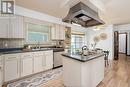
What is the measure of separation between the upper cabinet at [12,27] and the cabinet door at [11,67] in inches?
30.7

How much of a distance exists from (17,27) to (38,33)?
4.43 feet

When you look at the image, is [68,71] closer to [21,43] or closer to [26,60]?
[26,60]

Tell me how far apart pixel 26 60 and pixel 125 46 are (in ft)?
32.1

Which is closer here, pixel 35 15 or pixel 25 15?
pixel 25 15

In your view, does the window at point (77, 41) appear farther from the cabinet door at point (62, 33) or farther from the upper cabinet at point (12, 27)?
the upper cabinet at point (12, 27)

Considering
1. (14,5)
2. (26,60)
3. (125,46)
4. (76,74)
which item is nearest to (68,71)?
(76,74)

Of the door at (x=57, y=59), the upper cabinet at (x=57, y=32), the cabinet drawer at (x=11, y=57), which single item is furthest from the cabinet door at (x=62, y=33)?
the cabinet drawer at (x=11, y=57)

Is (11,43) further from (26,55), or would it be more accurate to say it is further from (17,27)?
(26,55)

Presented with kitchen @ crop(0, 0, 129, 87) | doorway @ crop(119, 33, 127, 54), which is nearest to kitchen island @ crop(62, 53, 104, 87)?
kitchen @ crop(0, 0, 129, 87)

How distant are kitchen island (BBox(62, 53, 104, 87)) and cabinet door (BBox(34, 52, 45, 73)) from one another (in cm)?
150

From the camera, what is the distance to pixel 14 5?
12.2 feet

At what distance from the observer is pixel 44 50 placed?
4.37m

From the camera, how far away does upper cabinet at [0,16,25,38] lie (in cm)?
339

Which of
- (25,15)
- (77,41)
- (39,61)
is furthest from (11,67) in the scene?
(77,41)
